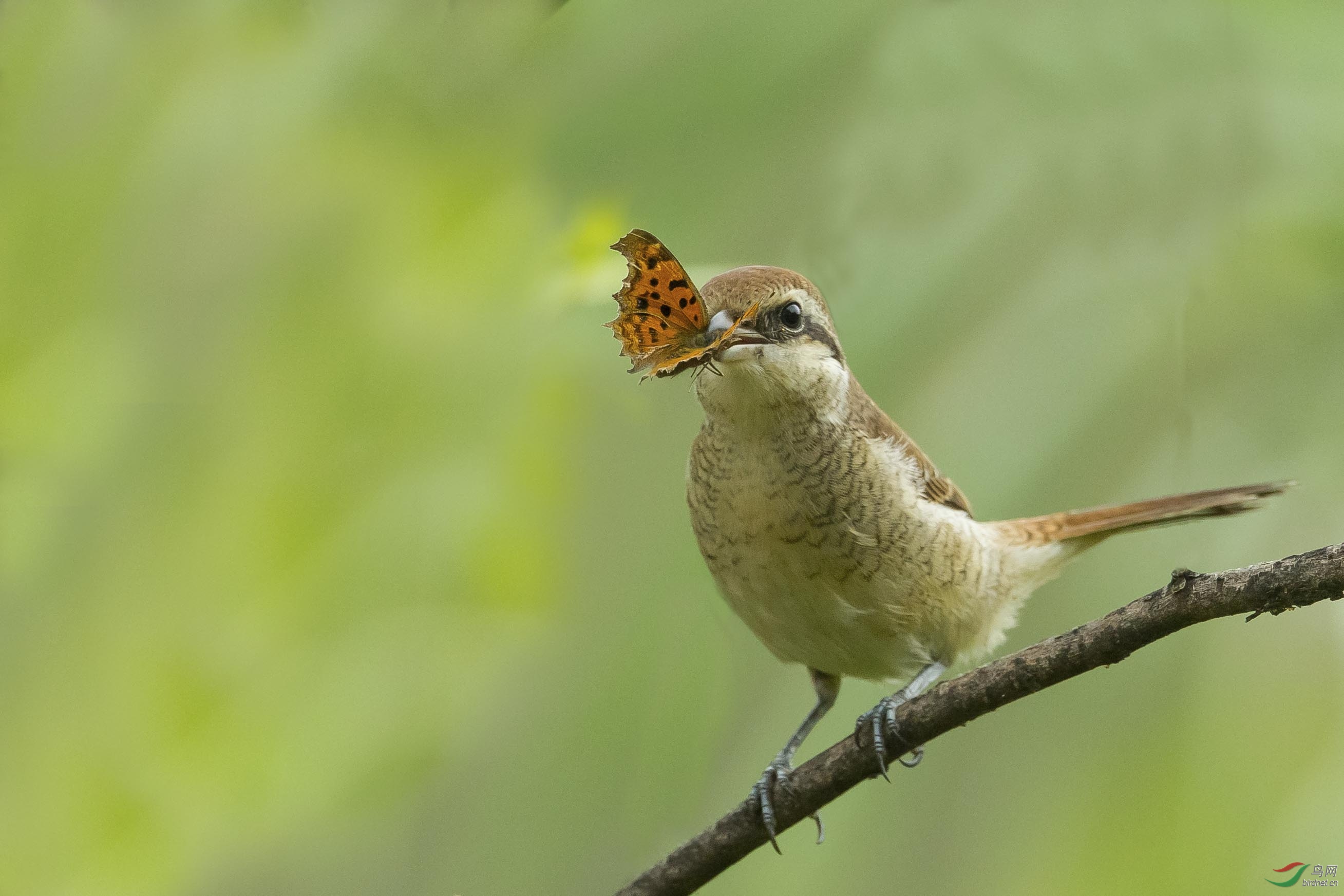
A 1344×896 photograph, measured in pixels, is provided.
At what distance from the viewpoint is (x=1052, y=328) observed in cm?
129

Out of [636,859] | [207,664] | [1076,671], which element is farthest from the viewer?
[636,859]

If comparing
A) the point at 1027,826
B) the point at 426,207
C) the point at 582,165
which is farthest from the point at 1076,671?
the point at 426,207

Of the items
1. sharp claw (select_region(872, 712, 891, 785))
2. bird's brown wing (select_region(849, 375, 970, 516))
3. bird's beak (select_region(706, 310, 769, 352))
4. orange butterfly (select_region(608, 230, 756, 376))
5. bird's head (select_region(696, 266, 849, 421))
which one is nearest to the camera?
orange butterfly (select_region(608, 230, 756, 376))

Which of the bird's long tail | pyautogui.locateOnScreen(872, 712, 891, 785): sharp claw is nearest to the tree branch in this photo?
pyautogui.locateOnScreen(872, 712, 891, 785): sharp claw

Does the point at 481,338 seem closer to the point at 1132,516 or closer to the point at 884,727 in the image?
the point at 884,727

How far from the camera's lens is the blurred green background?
3.84 feet

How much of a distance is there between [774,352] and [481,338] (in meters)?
0.51

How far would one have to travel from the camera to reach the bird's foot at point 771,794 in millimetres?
1407

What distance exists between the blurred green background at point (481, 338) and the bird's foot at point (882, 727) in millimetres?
162

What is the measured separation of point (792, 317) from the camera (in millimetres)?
1646

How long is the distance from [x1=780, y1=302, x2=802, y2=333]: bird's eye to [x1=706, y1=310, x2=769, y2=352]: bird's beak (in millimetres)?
55

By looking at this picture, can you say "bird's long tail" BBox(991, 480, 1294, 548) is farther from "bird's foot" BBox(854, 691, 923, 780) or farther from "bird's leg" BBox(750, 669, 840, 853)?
"bird's leg" BBox(750, 669, 840, 853)

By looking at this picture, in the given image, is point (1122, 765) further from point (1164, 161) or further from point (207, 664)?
point (207, 664)

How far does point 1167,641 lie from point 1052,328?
0.46 metres
